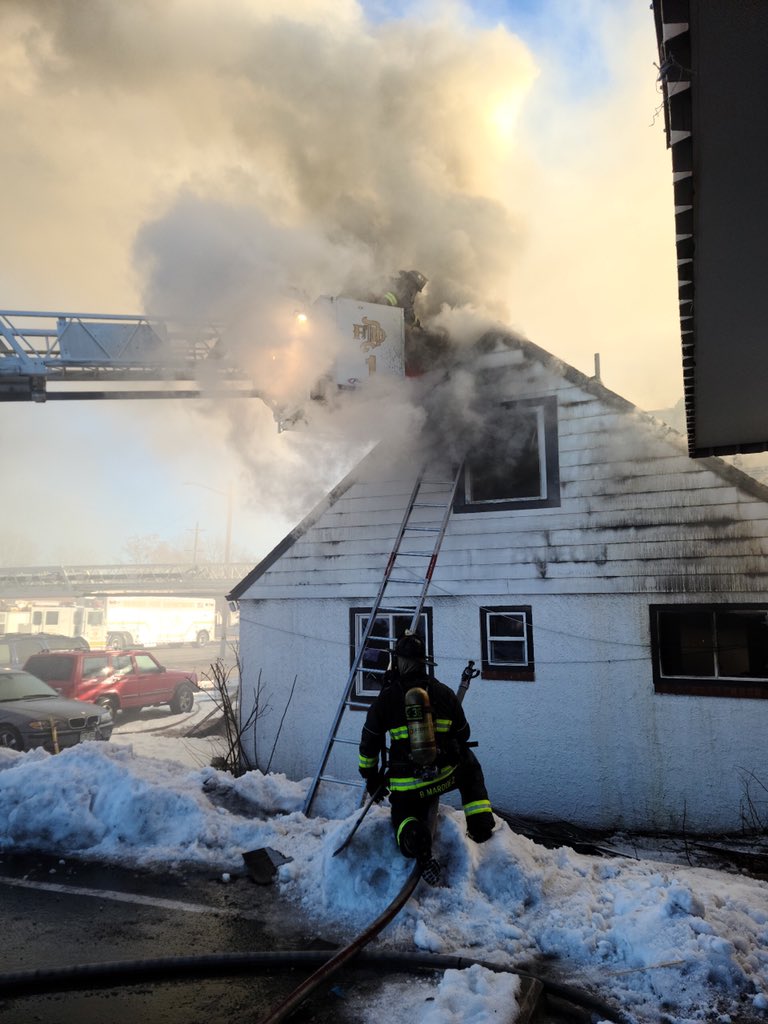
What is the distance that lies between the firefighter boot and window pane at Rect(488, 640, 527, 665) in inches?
162

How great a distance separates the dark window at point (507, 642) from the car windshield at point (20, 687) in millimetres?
Result: 7409

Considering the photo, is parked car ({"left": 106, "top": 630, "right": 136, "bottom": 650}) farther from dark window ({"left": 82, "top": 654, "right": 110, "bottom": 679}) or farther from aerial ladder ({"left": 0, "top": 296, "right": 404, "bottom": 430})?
aerial ladder ({"left": 0, "top": 296, "right": 404, "bottom": 430})

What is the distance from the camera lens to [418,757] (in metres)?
4.51

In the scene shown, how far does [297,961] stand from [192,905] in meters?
1.22

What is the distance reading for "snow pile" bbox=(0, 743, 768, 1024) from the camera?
334 centimetres

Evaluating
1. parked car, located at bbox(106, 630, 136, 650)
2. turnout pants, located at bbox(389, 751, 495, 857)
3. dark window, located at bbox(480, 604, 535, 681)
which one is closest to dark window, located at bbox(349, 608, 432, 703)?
dark window, located at bbox(480, 604, 535, 681)

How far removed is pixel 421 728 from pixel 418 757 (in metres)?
0.19

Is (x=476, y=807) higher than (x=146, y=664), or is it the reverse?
(x=146, y=664)

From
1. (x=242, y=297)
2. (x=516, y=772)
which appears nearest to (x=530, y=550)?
(x=516, y=772)

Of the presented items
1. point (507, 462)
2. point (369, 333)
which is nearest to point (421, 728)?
point (507, 462)

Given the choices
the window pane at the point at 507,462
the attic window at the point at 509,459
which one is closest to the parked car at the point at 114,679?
the attic window at the point at 509,459

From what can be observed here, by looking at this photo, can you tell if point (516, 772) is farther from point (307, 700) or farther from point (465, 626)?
point (307, 700)

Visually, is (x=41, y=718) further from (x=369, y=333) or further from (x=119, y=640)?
(x=119, y=640)

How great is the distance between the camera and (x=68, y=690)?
1365 centimetres
